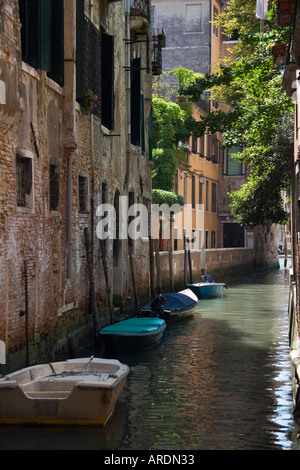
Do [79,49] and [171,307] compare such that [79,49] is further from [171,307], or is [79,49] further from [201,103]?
[201,103]

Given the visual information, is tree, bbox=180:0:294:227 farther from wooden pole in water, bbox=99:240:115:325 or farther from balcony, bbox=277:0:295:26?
wooden pole in water, bbox=99:240:115:325

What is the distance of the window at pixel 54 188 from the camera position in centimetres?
1298

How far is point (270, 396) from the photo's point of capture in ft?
36.5

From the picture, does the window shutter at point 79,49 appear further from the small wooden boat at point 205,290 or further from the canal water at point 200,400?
the small wooden boat at point 205,290

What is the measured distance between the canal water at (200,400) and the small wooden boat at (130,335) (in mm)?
184

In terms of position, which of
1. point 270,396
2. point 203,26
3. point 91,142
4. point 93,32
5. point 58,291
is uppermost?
point 203,26

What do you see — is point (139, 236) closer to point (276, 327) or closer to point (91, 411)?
point (276, 327)

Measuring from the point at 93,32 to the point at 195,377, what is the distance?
679 cm

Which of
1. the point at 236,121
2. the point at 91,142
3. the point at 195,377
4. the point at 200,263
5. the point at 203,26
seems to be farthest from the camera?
the point at 203,26

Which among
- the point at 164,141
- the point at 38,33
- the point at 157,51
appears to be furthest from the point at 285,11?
→ the point at 164,141

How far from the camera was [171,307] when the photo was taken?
19.7 m

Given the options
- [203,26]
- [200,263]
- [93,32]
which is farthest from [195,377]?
[203,26]

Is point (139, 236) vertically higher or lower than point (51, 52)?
lower

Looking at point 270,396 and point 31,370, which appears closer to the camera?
point 31,370
